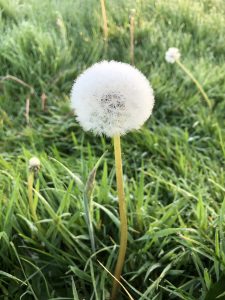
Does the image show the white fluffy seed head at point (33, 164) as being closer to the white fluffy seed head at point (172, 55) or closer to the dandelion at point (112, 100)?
the dandelion at point (112, 100)

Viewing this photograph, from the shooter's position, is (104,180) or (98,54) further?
(98,54)

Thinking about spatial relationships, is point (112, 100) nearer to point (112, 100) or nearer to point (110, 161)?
point (112, 100)

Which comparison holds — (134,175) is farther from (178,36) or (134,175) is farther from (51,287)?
(178,36)

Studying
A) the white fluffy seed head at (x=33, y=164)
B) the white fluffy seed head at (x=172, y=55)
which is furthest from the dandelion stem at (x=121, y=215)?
the white fluffy seed head at (x=172, y=55)

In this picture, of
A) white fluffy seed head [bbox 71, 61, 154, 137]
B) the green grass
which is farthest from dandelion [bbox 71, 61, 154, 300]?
the green grass

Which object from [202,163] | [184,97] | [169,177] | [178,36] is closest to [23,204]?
[169,177]

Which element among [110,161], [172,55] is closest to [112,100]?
[110,161]

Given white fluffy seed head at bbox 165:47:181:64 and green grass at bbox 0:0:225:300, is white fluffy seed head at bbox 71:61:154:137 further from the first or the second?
white fluffy seed head at bbox 165:47:181:64
